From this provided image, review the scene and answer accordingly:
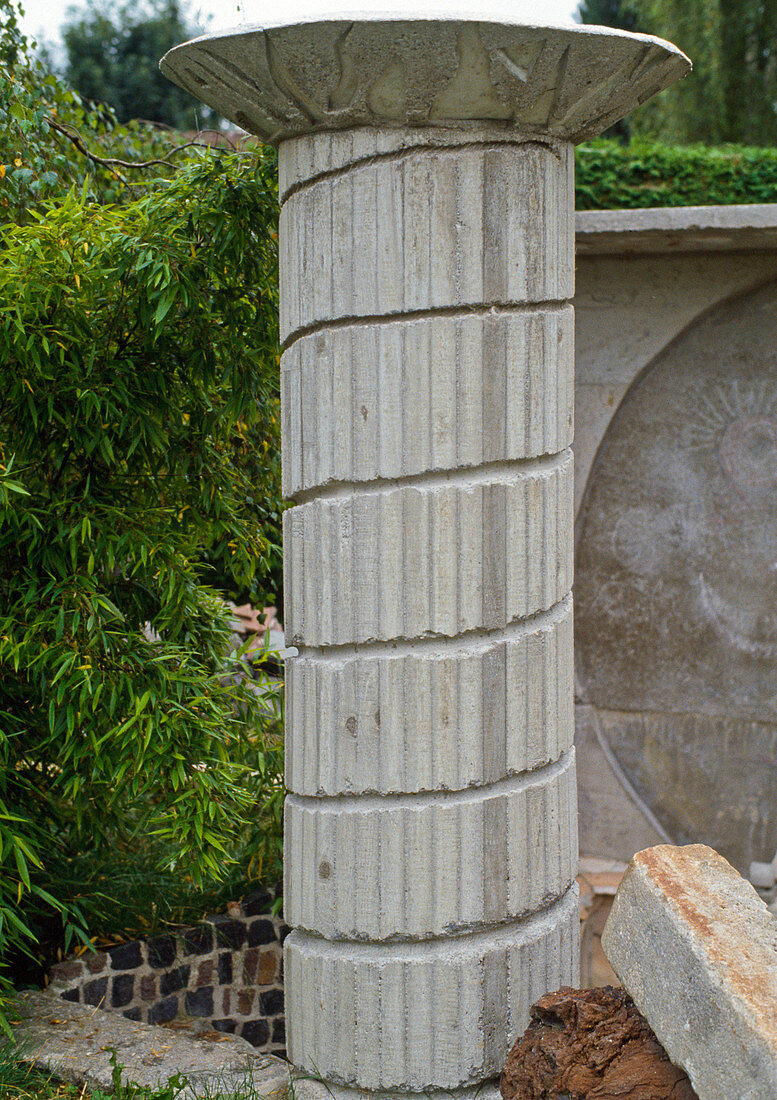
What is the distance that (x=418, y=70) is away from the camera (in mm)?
2176

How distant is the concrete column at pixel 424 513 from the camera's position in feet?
7.50

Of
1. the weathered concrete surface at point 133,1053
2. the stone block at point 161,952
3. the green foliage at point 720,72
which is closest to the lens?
the weathered concrete surface at point 133,1053

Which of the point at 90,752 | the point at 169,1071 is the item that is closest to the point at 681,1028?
the point at 169,1071

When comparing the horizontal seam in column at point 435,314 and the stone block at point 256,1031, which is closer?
the horizontal seam in column at point 435,314

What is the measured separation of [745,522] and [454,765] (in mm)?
2761

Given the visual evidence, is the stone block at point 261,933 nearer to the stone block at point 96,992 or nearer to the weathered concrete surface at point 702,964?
the stone block at point 96,992

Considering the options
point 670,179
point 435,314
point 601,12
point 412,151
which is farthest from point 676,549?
point 601,12

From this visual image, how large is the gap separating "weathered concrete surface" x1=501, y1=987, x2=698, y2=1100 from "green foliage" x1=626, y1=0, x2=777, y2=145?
865cm

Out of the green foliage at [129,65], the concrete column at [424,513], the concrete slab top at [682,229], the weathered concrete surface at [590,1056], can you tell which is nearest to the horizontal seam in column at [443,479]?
the concrete column at [424,513]

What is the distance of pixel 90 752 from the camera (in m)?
2.91

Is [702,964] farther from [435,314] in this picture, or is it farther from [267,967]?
[267,967]

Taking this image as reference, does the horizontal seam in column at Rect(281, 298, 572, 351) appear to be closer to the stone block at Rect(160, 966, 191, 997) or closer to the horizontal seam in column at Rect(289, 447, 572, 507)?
the horizontal seam in column at Rect(289, 447, 572, 507)

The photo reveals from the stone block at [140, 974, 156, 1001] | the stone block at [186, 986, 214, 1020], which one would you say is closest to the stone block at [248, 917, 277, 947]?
the stone block at [186, 986, 214, 1020]

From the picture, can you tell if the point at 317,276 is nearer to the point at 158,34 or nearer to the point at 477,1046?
the point at 477,1046
